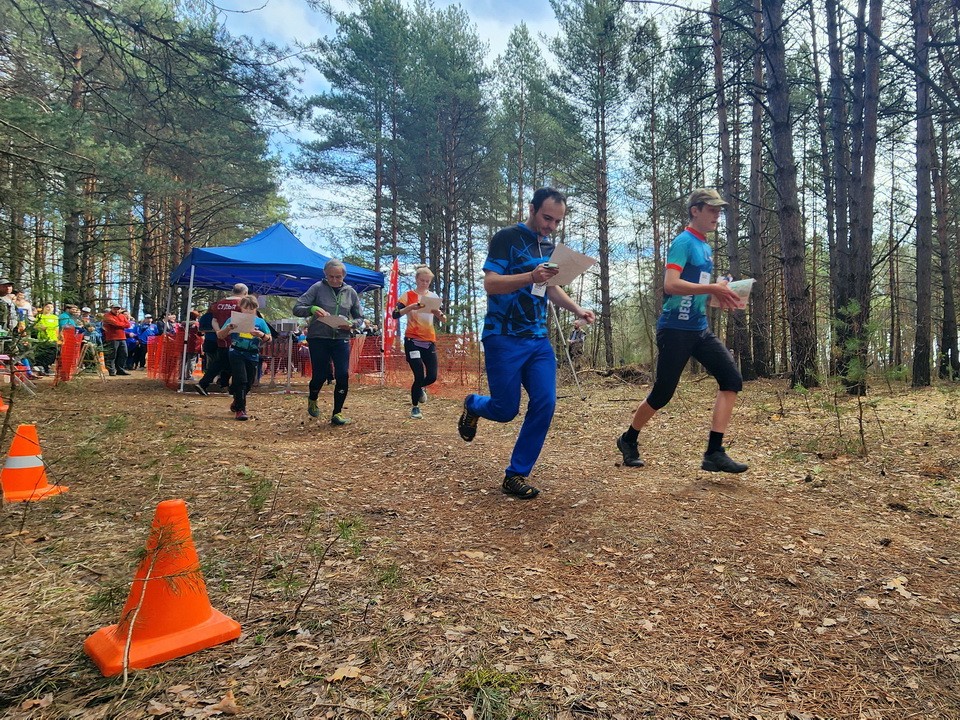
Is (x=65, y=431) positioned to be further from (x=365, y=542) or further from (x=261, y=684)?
(x=261, y=684)

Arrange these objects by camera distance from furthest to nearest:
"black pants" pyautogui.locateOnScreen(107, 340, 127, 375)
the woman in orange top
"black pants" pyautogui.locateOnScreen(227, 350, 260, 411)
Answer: "black pants" pyautogui.locateOnScreen(107, 340, 127, 375), "black pants" pyautogui.locateOnScreen(227, 350, 260, 411), the woman in orange top

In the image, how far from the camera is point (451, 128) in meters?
19.8

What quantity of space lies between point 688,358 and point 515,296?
54.1 inches

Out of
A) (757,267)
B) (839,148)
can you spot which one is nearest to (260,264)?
(757,267)

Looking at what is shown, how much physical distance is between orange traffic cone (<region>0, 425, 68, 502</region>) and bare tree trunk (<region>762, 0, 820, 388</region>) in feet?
24.7

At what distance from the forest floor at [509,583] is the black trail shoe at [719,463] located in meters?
0.12

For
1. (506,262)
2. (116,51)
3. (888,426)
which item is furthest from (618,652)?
(116,51)

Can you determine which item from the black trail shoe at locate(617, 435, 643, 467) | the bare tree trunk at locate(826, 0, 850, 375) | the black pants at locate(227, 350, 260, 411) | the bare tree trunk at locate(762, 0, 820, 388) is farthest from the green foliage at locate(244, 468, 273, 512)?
the bare tree trunk at locate(826, 0, 850, 375)

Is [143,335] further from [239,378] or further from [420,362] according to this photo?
[420,362]

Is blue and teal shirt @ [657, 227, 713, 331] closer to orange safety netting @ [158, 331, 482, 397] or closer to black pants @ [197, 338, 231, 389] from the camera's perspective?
orange safety netting @ [158, 331, 482, 397]

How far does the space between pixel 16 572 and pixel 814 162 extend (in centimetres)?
1996

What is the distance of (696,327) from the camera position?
152 inches

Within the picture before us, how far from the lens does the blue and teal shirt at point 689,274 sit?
3.79 m

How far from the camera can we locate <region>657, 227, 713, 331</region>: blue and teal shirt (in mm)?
3793
